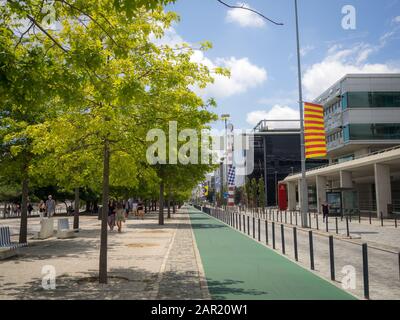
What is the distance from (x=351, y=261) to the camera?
490 inches

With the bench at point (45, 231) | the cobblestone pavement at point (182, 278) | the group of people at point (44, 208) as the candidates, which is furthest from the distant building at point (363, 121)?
the cobblestone pavement at point (182, 278)

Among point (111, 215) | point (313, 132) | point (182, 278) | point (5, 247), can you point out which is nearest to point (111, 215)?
A: point (111, 215)

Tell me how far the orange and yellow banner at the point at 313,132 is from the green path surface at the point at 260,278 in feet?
51.3

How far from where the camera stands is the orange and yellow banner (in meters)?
28.9

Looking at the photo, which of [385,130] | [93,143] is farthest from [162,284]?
[385,130]

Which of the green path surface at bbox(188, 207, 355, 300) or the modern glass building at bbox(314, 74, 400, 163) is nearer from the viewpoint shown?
the green path surface at bbox(188, 207, 355, 300)

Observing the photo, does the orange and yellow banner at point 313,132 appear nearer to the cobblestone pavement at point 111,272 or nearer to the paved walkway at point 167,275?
the paved walkway at point 167,275

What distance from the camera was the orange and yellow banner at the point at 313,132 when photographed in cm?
2892

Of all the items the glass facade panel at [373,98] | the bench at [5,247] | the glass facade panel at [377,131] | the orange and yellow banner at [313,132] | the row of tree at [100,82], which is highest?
the glass facade panel at [373,98]

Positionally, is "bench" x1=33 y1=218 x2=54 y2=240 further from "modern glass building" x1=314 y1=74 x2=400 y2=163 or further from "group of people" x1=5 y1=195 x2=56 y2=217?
"modern glass building" x1=314 y1=74 x2=400 y2=163

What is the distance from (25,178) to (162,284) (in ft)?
33.0

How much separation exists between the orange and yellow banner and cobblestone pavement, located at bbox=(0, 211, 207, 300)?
1505cm

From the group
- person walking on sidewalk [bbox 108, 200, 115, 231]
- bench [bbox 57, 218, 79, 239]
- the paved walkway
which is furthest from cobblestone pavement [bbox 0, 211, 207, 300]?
person walking on sidewalk [bbox 108, 200, 115, 231]

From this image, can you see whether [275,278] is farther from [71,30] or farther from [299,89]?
[299,89]
